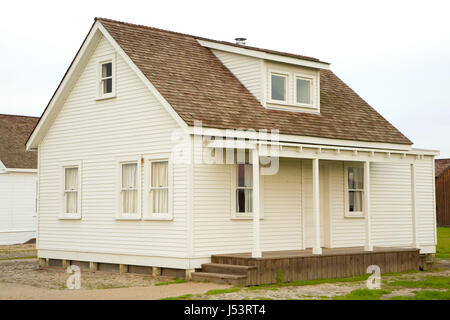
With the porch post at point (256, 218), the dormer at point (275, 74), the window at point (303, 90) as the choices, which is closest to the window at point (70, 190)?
the dormer at point (275, 74)

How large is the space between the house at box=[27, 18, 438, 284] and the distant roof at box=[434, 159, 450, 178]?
118 ft

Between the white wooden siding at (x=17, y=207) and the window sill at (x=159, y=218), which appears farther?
the white wooden siding at (x=17, y=207)

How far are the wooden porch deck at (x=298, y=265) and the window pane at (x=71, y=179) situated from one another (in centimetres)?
626

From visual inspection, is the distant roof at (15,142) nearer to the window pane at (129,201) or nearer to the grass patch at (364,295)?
the window pane at (129,201)

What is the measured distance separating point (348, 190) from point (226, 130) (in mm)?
5791

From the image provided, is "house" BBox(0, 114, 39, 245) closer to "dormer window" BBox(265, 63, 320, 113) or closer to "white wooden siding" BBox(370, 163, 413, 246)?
"dormer window" BBox(265, 63, 320, 113)

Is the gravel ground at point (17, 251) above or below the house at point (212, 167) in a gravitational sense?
below

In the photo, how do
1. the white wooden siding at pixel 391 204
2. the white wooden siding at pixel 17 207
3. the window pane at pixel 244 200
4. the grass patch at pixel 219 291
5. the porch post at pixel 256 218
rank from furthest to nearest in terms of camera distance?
1. the white wooden siding at pixel 17 207
2. the white wooden siding at pixel 391 204
3. the window pane at pixel 244 200
4. the porch post at pixel 256 218
5. the grass patch at pixel 219 291

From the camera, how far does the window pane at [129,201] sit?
1966cm

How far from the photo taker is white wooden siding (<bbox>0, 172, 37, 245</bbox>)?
110 ft

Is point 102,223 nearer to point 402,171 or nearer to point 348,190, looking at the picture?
point 348,190

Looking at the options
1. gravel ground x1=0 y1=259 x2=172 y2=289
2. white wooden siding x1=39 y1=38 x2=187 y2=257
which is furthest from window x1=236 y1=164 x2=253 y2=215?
gravel ground x1=0 y1=259 x2=172 y2=289

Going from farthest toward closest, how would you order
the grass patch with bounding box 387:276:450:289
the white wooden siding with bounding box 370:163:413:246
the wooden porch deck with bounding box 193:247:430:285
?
the white wooden siding with bounding box 370:163:413:246 → the wooden porch deck with bounding box 193:247:430:285 → the grass patch with bounding box 387:276:450:289
